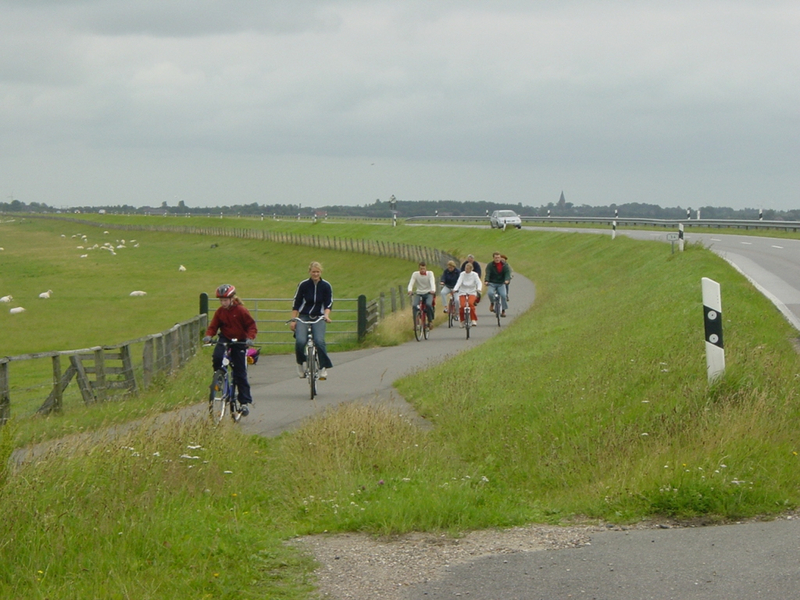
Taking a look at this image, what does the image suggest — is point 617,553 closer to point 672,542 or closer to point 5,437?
point 672,542

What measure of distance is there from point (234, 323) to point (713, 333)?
5.79m

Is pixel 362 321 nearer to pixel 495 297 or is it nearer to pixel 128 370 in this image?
pixel 495 297

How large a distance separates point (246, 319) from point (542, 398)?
375cm

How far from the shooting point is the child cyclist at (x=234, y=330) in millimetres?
12430

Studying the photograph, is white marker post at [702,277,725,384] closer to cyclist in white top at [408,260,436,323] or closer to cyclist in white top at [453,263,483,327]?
cyclist in white top at [453,263,483,327]

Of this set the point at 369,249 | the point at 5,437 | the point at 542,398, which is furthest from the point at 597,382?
the point at 369,249

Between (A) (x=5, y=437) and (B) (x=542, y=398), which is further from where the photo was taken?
(B) (x=542, y=398)

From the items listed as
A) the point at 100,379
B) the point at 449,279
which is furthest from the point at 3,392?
the point at 449,279

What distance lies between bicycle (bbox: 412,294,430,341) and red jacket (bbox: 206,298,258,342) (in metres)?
11.4

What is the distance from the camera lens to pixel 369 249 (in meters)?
78.6

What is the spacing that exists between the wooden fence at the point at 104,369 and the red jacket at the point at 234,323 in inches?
123

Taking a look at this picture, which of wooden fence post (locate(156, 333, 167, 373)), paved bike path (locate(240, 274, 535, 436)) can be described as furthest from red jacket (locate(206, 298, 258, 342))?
wooden fence post (locate(156, 333, 167, 373))

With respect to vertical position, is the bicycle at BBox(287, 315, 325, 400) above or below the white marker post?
below

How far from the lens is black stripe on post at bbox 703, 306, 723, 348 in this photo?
9.44 m
